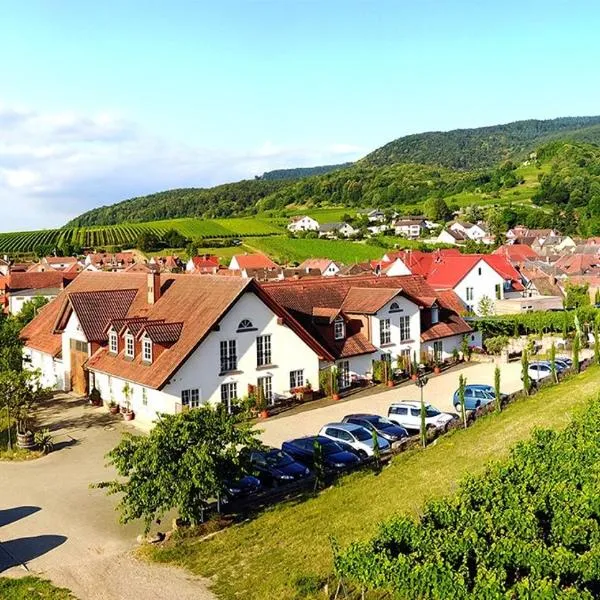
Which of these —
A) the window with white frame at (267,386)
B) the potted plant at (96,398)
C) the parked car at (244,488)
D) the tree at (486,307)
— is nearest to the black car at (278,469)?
the parked car at (244,488)

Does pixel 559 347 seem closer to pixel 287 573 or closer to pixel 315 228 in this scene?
pixel 287 573

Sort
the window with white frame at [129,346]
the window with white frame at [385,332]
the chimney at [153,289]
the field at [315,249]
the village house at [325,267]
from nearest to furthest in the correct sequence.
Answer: the window with white frame at [129,346] < the chimney at [153,289] < the window with white frame at [385,332] < the village house at [325,267] < the field at [315,249]

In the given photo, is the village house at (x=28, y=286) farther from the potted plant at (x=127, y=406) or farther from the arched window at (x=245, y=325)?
the arched window at (x=245, y=325)

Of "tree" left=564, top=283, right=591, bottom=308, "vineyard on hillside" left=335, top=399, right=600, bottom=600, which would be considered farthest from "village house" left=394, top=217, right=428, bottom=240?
"vineyard on hillside" left=335, top=399, right=600, bottom=600

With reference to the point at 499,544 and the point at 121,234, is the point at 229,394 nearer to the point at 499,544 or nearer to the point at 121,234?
the point at 499,544

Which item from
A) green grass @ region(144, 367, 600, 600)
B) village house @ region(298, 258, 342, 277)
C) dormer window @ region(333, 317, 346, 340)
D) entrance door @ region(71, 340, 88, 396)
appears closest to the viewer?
green grass @ region(144, 367, 600, 600)

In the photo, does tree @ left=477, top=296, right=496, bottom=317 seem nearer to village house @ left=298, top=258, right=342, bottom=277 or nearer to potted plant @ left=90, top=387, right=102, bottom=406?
potted plant @ left=90, top=387, right=102, bottom=406
